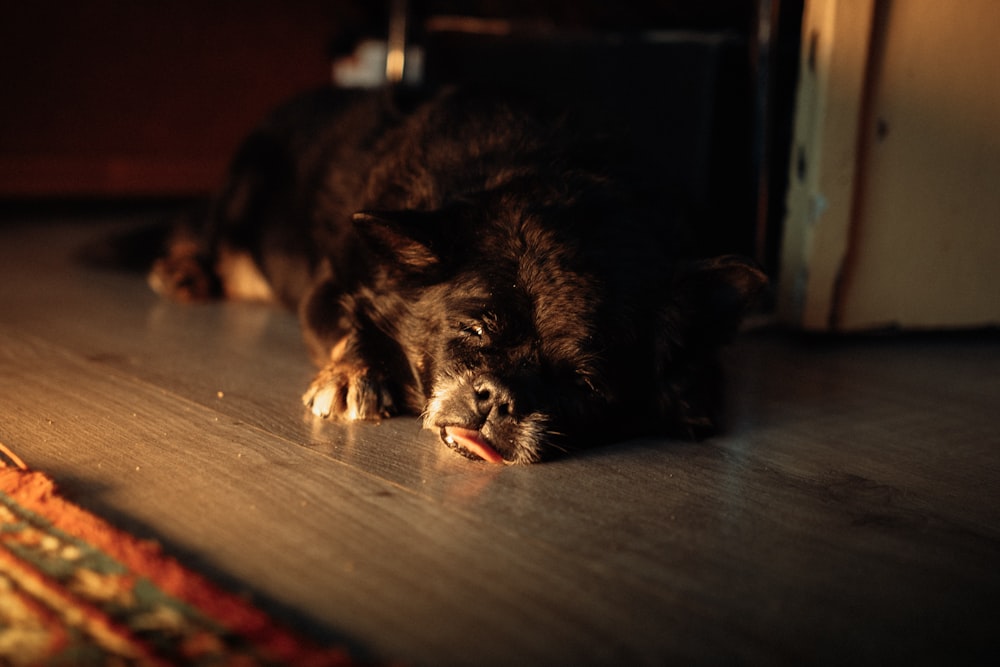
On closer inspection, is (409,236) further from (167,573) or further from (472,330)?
(167,573)

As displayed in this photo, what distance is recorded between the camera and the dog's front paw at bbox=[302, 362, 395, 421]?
2.18 m

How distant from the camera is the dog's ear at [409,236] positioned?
6.76ft

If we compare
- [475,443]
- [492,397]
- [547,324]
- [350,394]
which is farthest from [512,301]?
[350,394]

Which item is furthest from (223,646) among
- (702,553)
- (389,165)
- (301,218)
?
(301,218)

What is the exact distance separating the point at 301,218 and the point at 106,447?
1521 millimetres

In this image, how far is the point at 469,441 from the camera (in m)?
1.95

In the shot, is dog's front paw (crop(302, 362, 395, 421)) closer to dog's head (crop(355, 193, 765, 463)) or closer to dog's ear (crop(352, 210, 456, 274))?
dog's head (crop(355, 193, 765, 463))

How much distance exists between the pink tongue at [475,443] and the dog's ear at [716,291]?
585 millimetres

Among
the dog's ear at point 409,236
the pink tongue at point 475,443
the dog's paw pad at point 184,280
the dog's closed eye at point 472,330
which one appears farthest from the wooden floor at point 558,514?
the dog's paw pad at point 184,280

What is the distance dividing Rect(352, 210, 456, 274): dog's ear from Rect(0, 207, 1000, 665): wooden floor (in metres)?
0.39

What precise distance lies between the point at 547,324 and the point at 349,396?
20.6 inches

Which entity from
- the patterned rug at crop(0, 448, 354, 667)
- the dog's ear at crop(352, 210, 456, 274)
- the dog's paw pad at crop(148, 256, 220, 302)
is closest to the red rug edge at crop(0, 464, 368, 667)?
the patterned rug at crop(0, 448, 354, 667)

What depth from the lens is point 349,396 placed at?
2.20 metres

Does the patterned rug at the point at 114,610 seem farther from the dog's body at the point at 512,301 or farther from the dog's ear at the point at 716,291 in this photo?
the dog's ear at the point at 716,291
